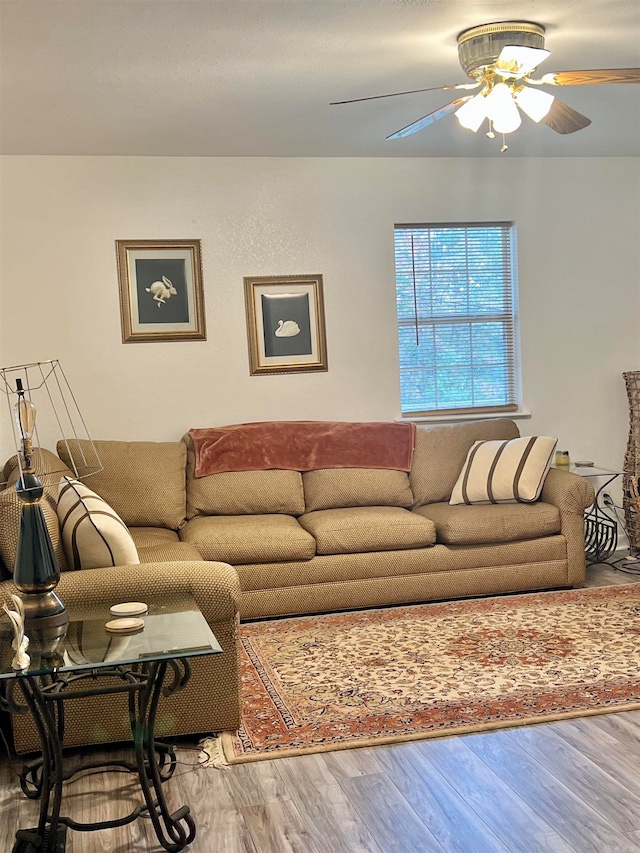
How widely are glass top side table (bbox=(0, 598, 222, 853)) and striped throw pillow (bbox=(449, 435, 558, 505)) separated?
2681 millimetres

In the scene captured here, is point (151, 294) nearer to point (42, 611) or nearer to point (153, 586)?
point (153, 586)

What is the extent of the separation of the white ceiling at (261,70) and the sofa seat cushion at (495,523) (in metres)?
2.08

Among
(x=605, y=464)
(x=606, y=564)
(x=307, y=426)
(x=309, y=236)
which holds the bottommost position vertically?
(x=606, y=564)

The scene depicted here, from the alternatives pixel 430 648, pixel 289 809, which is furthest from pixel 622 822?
pixel 430 648

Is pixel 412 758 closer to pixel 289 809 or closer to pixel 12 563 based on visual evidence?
pixel 289 809

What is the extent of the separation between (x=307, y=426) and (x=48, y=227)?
1.86 meters

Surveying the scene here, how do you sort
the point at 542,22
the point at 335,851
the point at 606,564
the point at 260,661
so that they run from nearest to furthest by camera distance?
the point at 335,851 < the point at 542,22 < the point at 260,661 < the point at 606,564

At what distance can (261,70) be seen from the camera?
380 cm

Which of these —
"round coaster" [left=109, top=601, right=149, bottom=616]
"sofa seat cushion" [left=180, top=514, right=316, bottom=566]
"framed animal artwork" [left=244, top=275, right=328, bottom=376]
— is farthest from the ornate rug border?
"framed animal artwork" [left=244, top=275, right=328, bottom=376]

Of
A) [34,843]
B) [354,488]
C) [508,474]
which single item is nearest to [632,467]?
[508,474]

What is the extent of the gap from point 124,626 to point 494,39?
2.54 m

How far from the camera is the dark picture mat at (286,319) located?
18.0ft

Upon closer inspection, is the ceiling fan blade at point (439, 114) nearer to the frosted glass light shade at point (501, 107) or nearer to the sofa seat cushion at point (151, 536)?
the frosted glass light shade at point (501, 107)

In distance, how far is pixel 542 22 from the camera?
3.39m
